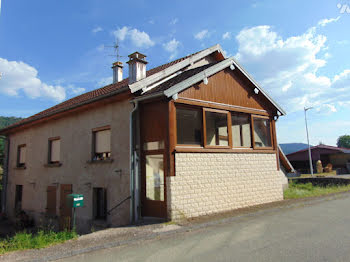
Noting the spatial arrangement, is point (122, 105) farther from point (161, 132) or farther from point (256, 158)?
point (256, 158)

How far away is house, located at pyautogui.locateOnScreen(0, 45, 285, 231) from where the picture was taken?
867 cm

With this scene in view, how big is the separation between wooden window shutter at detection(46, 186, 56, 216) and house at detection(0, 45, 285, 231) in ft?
0.15

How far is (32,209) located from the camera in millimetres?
14055

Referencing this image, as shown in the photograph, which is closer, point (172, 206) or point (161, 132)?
point (172, 206)

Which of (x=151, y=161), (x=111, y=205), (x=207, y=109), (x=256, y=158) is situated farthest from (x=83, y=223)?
(x=256, y=158)

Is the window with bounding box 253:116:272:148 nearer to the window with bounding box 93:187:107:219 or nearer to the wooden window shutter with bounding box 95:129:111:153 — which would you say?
the wooden window shutter with bounding box 95:129:111:153

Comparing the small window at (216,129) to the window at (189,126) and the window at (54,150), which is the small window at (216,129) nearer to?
the window at (189,126)

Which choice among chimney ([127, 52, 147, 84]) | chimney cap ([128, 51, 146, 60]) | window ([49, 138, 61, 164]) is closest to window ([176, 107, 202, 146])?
chimney ([127, 52, 147, 84])

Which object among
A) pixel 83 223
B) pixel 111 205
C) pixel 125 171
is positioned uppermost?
pixel 125 171

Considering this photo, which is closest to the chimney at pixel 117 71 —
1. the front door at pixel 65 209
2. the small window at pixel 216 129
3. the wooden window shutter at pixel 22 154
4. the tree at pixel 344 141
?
the wooden window shutter at pixel 22 154

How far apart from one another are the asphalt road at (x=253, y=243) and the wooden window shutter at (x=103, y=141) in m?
5.09

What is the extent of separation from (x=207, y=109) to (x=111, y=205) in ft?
15.8

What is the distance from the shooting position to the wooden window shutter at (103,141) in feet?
34.3

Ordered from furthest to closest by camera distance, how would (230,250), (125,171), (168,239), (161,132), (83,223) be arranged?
(83,223), (125,171), (161,132), (168,239), (230,250)
